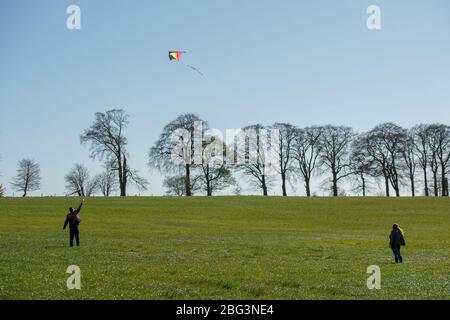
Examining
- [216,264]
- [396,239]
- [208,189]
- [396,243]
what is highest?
[208,189]

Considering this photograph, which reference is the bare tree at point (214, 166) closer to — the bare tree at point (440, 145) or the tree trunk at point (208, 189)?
the tree trunk at point (208, 189)

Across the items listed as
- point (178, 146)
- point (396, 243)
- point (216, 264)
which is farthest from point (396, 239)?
point (178, 146)

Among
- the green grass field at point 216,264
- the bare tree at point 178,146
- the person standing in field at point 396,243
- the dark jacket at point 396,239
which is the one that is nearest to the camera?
the green grass field at point 216,264

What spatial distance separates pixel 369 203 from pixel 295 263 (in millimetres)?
62580

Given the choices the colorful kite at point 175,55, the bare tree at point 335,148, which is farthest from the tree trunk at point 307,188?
the colorful kite at point 175,55

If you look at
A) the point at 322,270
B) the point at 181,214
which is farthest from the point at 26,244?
the point at 181,214

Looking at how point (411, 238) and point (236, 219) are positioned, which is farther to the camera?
point (236, 219)

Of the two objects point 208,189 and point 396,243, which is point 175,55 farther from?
point 208,189

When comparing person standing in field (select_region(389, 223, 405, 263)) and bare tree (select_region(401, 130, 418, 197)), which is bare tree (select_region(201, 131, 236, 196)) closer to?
bare tree (select_region(401, 130, 418, 197))

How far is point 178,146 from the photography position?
9619 cm

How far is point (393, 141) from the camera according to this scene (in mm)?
101500

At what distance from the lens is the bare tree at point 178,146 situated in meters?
95.5
